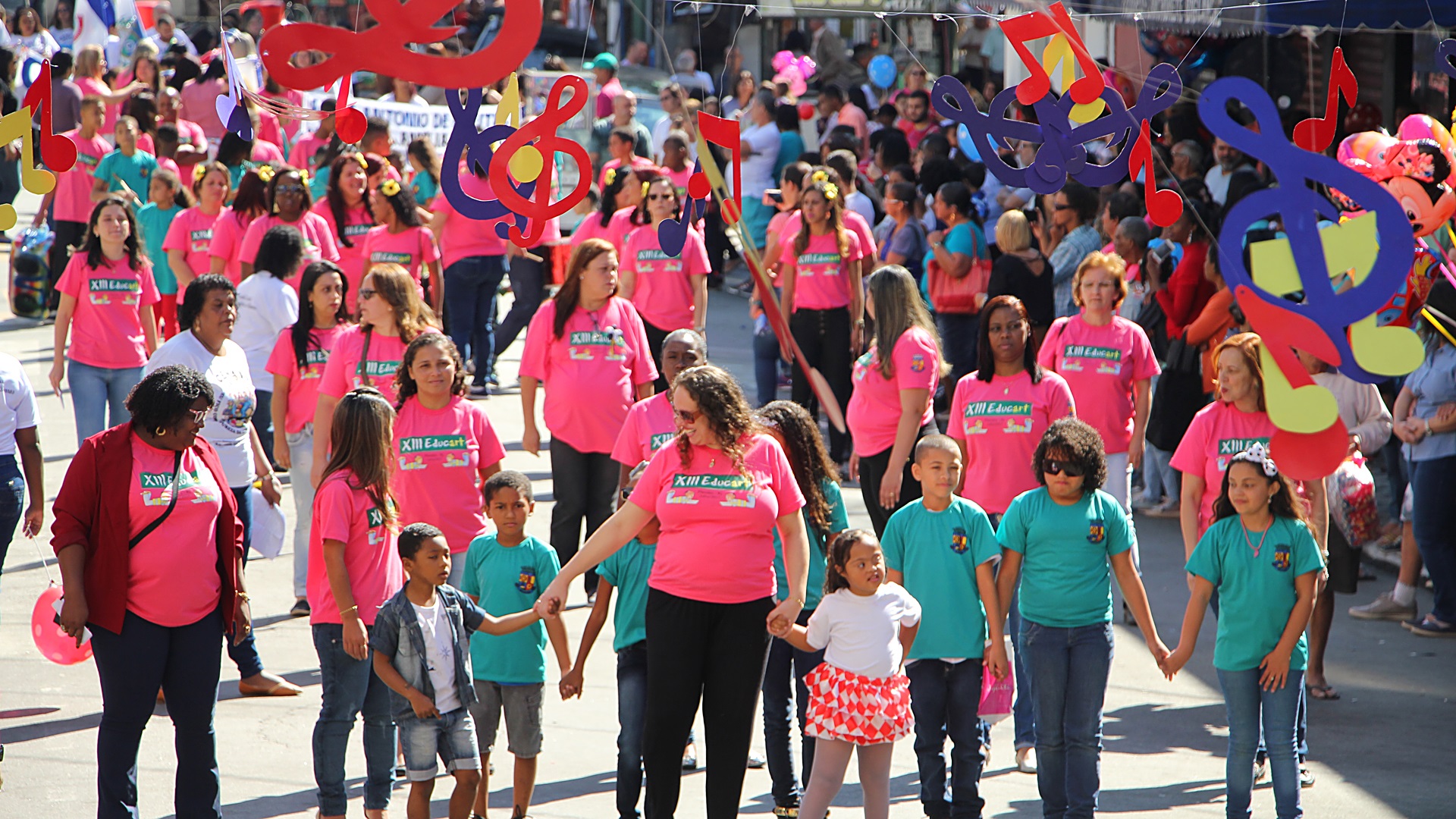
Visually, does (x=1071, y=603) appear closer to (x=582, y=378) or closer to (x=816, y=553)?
(x=816, y=553)

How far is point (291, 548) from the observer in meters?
9.49

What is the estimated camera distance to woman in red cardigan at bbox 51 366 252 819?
5137mm

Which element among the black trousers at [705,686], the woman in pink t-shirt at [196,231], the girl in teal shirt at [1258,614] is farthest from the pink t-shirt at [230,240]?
the girl in teal shirt at [1258,614]

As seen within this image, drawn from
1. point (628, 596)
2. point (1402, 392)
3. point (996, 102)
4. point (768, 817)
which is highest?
point (996, 102)

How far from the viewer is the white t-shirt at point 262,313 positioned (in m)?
8.92

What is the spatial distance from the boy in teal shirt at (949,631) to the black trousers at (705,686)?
0.63 m

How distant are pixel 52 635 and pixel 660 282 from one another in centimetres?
529

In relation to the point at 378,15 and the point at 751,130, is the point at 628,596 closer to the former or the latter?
the point at 378,15

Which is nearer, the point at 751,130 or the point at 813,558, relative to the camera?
the point at 813,558

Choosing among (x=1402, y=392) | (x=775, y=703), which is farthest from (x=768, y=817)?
(x=1402, y=392)

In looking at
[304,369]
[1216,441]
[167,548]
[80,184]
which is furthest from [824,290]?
[80,184]

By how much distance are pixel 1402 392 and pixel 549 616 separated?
471 cm

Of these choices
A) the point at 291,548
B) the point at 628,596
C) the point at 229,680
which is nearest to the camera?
the point at 628,596

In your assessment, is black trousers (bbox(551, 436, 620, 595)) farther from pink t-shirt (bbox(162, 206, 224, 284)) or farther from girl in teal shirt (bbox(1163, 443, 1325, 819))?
pink t-shirt (bbox(162, 206, 224, 284))
